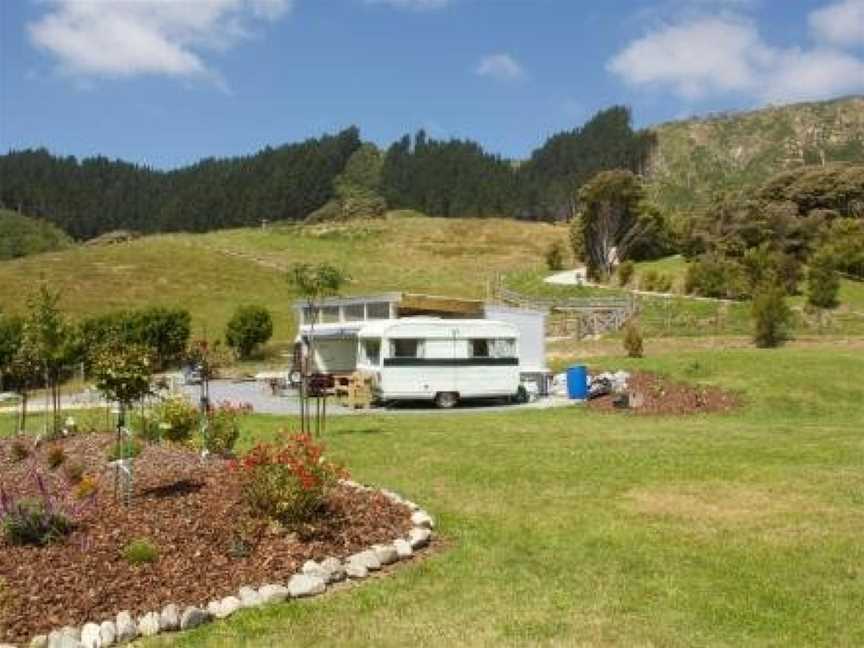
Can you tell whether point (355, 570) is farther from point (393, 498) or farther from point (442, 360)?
point (442, 360)

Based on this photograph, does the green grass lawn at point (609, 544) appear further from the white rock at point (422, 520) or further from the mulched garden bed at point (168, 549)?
the mulched garden bed at point (168, 549)

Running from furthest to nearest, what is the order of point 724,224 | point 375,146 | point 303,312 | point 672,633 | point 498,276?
point 375,146 < point 498,276 < point 724,224 < point 303,312 < point 672,633

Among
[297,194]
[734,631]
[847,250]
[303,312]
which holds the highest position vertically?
[297,194]

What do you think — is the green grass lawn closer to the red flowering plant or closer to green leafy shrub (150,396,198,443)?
the red flowering plant

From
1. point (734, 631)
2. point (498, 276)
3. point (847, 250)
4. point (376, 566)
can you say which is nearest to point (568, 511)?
point (376, 566)

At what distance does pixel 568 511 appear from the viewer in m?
10.8

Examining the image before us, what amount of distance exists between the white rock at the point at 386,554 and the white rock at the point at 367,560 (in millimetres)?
47

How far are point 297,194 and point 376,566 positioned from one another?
413 feet

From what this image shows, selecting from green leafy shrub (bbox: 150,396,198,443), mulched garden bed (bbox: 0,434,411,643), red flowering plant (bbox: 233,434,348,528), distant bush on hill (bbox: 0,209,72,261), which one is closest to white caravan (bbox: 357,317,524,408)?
green leafy shrub (bbox: 150,396,198,443)

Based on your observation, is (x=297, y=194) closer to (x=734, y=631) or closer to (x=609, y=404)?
(x=609, y=404)

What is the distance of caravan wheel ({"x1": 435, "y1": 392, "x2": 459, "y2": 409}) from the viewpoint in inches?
989

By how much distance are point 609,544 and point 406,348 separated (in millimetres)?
16024

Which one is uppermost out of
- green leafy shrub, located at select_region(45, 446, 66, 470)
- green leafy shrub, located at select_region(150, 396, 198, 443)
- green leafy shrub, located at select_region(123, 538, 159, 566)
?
green leafy shrub, located at select_region(150, 396, 198, 443)

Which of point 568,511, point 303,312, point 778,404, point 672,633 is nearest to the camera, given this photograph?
point 672,633
